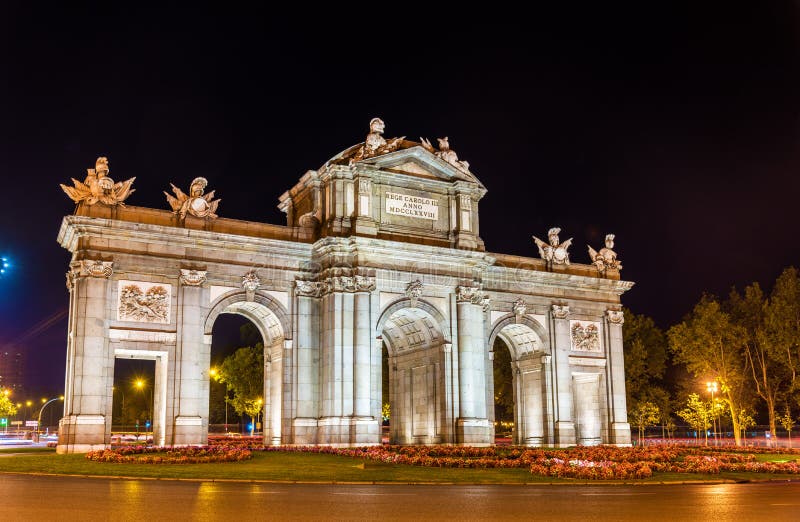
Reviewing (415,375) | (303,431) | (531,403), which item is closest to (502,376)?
(531,403)

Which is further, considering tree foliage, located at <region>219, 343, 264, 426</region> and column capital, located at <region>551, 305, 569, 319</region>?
tree foliage, located at <region>219, 343, 264, 426</region>

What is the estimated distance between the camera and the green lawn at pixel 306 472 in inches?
1158

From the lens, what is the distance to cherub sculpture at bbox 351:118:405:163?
52.5 metres

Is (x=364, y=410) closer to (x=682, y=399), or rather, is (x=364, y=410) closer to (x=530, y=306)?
(x=530, y=306)

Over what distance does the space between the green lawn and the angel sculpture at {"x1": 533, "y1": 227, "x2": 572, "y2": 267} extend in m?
29.0

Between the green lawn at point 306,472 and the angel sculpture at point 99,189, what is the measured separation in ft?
50.7

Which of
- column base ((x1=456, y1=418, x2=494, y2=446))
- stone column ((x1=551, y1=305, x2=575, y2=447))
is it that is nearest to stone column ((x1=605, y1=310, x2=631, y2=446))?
stone column ((x1=551, y1=305, x2=575, y2=447))

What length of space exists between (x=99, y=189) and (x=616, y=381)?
38.4m

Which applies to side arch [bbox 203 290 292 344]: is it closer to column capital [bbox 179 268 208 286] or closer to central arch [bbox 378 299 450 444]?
column capital [bbox 179 268 208 286]

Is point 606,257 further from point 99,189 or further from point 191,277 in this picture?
point 99,189

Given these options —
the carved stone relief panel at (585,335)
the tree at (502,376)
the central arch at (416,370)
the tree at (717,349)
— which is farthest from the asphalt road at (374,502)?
the tree at (502,376)

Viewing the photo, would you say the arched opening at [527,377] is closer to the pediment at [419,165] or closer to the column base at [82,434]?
the pediment at [419,165]

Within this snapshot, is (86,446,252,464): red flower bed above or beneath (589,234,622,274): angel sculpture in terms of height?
beneath

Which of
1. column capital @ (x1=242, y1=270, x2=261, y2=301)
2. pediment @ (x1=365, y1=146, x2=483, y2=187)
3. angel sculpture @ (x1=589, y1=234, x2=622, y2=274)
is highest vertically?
pediment @ (x1=365, y1=146, x2=483, y2=187)
